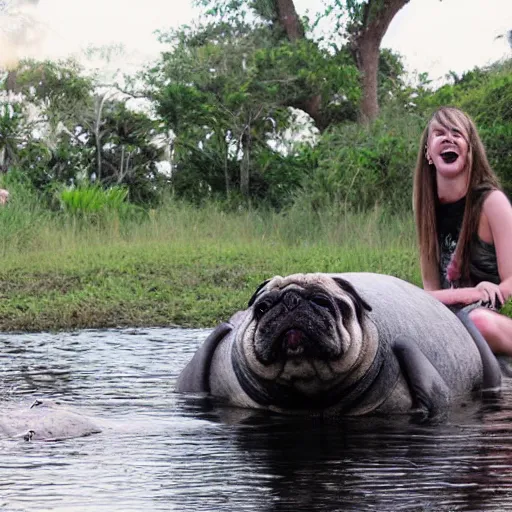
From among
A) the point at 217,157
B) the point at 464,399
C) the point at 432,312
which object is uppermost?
the point at 217,157

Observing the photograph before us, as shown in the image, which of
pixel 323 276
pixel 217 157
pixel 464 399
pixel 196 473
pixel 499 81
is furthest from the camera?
pixel 217 157

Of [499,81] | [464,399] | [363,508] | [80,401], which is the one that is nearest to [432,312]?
[464,399]

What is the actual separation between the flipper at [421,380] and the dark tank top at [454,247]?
141 cm

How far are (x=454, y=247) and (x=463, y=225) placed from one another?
0.22 metres

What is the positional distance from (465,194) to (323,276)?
1.91 meters

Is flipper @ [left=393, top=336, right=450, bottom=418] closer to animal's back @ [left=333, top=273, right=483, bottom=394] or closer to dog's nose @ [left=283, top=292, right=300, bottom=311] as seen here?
animal's back @ [left=333, top=273, right=483, bottom=394]

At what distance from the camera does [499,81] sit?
1842 centimetres

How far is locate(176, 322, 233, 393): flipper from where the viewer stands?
19.2 feet

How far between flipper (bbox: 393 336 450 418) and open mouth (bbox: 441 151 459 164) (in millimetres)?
1657

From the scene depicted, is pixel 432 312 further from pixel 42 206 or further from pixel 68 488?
pixel 42 206

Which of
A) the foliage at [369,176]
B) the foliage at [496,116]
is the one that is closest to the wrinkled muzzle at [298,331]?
the foliage at [496,116]

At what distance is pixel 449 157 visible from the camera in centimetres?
656

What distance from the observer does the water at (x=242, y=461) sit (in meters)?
3.36

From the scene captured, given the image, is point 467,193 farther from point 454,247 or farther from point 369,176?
point 369,176
